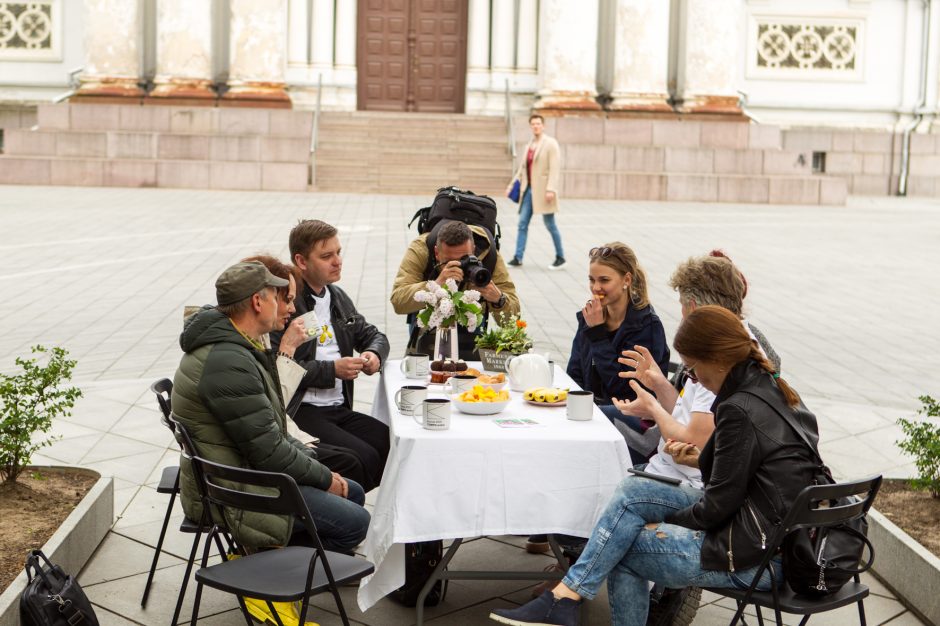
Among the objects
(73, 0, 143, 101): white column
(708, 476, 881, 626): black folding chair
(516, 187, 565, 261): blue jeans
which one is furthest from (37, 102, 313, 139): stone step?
(708, 476, 881, 626): black folding chair

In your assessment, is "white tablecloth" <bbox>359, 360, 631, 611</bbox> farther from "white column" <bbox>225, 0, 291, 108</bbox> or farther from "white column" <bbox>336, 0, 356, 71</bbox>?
"white column" <bbox>336, 0, 356, 71</bbox>

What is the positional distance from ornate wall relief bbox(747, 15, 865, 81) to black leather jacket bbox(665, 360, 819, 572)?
1019 inches

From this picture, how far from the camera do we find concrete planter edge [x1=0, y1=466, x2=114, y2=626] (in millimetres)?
4145

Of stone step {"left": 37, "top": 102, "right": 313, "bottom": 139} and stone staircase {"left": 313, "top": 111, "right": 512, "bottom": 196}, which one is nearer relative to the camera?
stone staircase {"left": 313, "top": 111, "right": 512, "bottom": 196}

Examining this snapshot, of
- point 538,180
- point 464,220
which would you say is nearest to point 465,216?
point 464,220

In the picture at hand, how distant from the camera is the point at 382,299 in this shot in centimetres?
1150

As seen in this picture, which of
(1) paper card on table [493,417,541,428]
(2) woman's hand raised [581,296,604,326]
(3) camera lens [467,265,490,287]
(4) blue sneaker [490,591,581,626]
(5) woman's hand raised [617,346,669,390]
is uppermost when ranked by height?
(3) camera lens [467,265,490,287]

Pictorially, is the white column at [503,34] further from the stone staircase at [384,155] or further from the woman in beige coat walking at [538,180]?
the woman in beige coat walking at [538,180]

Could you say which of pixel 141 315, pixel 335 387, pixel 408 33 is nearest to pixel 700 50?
pixel 408 33

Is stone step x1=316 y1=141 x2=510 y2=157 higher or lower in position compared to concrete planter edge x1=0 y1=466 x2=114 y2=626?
higher

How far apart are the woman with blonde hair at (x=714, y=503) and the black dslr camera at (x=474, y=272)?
1944 mm

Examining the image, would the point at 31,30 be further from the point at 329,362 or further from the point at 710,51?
the point at 329,362

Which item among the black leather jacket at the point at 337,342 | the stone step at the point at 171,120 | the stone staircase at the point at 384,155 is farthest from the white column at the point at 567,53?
the black leather jacket at the point at 337,342

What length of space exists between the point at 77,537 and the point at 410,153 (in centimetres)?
1920
